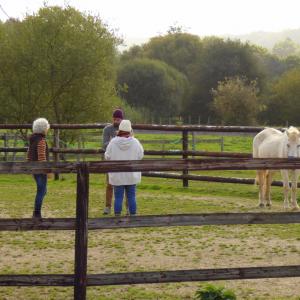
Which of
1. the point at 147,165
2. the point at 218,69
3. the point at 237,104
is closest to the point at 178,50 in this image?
the point at 218,69

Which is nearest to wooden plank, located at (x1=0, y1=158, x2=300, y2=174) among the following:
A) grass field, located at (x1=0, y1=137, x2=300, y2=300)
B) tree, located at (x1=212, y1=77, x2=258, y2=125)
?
grass field, located at (x1=0, y1=137, x2=300, y2=300)

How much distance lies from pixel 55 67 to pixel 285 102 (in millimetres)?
32353

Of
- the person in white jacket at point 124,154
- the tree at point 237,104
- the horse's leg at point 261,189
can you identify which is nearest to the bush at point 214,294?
the person in white jacket at point 124,154

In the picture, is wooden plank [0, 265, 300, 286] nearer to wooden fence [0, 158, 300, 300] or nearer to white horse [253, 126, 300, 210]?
wooden fence [0, 158, 300, 300]

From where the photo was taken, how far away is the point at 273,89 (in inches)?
2253

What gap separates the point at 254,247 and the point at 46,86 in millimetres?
21146

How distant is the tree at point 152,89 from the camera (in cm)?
5847

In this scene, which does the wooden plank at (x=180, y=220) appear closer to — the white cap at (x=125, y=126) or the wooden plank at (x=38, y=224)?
the wooden plank at (x=38, y=224)

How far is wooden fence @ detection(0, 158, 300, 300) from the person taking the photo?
500 cm

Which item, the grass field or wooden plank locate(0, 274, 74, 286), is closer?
wooden plank locate(0, 274, 74, 286)

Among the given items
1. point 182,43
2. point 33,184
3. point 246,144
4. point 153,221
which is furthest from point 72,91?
point 182,43

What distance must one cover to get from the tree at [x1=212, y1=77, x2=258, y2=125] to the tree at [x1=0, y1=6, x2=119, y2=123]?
73.0 feet

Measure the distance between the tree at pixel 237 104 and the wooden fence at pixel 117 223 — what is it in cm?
4443

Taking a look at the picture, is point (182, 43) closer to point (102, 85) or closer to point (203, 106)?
point (203, 106)
